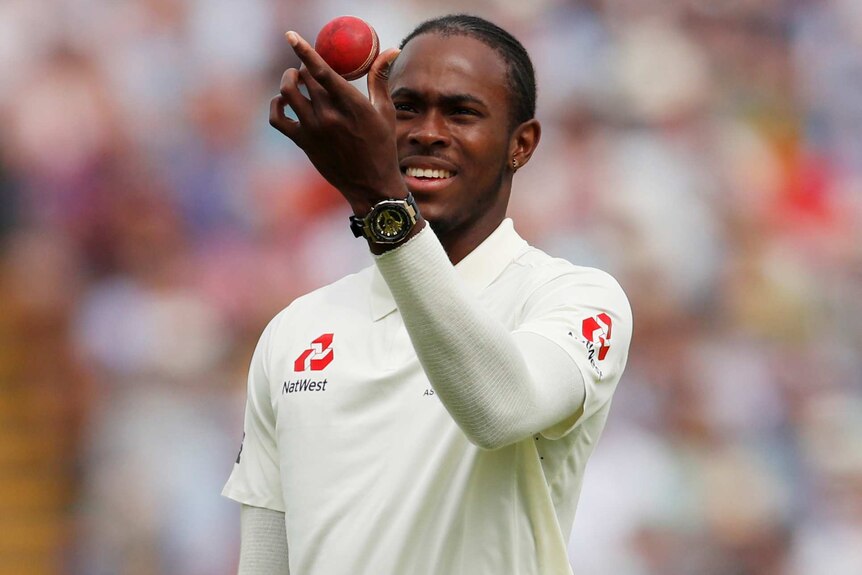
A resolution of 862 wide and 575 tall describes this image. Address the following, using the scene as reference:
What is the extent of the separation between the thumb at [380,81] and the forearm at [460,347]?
0.20m

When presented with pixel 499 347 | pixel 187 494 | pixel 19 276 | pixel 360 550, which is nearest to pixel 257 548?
pixel 360 550

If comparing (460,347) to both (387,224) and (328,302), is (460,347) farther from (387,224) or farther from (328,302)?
(328,302)

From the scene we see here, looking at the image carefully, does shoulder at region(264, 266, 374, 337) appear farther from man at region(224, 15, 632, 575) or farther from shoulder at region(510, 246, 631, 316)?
shoulder at region(510, 246, 631, 316)

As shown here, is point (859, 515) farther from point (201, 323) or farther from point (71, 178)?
point (71, 178)

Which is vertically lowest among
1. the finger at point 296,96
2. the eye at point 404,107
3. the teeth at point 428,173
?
the finger at point 296,96

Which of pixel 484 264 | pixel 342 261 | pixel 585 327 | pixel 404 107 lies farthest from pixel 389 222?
pixel 342 261

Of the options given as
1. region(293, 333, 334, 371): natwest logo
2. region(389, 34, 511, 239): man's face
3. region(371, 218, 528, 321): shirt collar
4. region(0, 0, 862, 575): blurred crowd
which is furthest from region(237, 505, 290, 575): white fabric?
region(0, 0, 862, 575): blurred crowd

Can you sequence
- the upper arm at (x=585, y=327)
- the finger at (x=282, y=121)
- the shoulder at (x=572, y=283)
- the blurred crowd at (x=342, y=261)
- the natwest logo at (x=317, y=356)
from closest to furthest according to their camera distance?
the finger at (x=282, y=121) → the upper arm at (x=585, y=327) → the shoulder at (x=572, y=283) → the natwest logo at (x=317, y=356) → the blurred crowd at (x=342, y=261)

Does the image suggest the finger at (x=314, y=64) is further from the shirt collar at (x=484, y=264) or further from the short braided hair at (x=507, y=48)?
the short braided hair at (x=507, y=48)

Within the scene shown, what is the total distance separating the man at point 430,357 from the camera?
6.23 ft

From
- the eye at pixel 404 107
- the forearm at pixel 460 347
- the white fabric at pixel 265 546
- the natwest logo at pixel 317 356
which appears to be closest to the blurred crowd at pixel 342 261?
the white fabric at pixel 265 546

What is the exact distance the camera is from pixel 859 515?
5910mm

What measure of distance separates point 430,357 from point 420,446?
407 millimetres

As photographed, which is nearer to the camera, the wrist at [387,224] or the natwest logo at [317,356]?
the wrist at [387,224]
